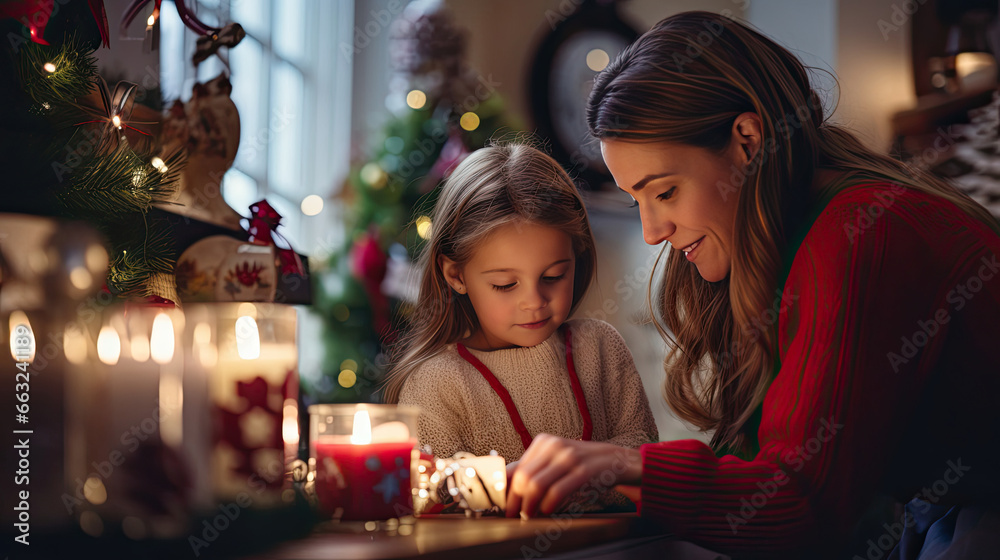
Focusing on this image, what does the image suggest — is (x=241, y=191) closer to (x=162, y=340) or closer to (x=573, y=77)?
(x=573, y=77)

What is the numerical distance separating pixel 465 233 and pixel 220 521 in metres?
0.62

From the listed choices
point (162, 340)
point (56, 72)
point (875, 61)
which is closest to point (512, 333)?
point (162, 340)

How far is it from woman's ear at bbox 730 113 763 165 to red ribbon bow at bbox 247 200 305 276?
0.60 meters

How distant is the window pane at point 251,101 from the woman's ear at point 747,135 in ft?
5.97

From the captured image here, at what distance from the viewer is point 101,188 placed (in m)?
0.73

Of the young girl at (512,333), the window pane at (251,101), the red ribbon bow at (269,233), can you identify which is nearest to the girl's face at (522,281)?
the young girl at (512,333)

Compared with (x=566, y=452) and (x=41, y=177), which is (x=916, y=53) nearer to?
(x=566, y=452)

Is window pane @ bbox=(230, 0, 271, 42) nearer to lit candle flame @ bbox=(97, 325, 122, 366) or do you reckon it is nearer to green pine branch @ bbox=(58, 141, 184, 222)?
green pine branch @ bbox=(58, 141, 184, 222)

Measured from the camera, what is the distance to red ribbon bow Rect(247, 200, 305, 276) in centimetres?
98

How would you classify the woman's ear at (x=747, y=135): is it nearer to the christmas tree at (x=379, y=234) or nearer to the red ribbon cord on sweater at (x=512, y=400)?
the red ribbon cord on sweater at (x=512, y=400)

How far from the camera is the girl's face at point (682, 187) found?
0.99 m

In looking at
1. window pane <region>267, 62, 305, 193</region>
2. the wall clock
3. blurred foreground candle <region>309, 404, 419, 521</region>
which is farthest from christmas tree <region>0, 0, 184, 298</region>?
the wall clock

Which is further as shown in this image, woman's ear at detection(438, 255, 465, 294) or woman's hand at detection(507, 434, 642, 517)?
woman's ear at detection(438, 255, 465, 294)

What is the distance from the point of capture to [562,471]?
76 cm
